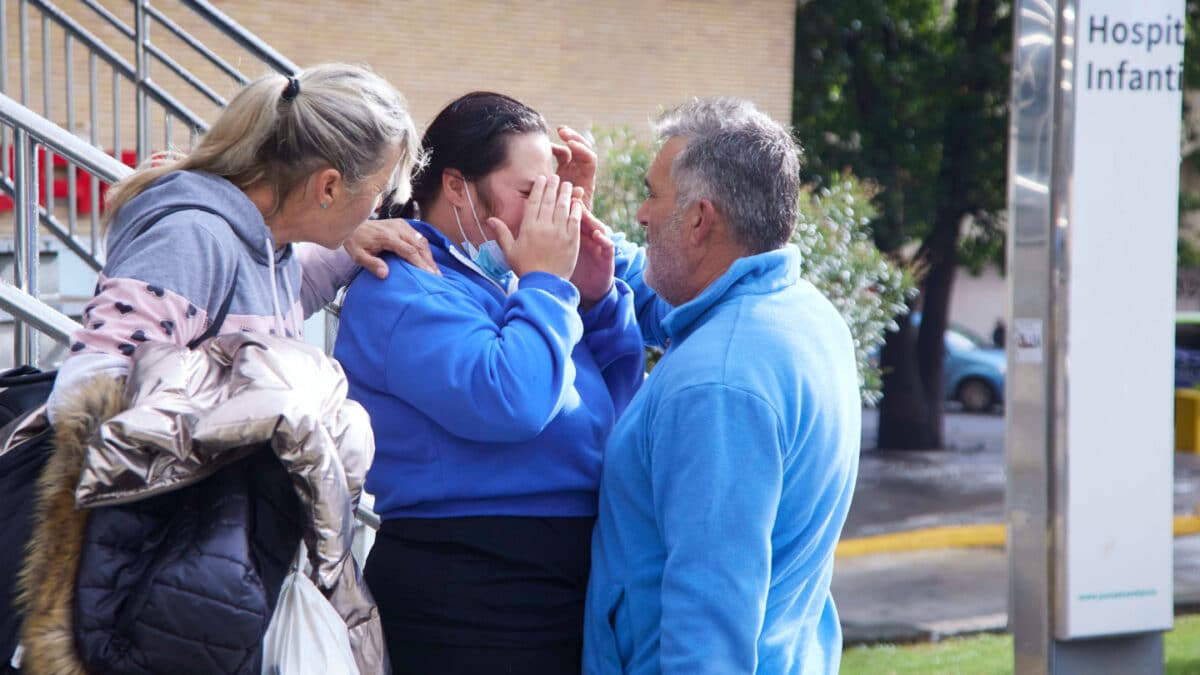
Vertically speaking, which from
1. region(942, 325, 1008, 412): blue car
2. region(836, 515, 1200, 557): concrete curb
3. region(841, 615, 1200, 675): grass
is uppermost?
region(841, 615, 1200, 675): grass

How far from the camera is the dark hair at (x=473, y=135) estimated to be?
2281 mm

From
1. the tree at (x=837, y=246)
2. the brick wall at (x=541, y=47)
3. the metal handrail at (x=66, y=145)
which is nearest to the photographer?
the metal handrail at (x=66, y=145)

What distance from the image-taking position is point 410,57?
13195 millimetres

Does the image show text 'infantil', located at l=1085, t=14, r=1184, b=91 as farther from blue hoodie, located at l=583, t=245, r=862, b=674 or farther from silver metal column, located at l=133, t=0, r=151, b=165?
silver metal column, located at l=133, t=0, r=151, b=165

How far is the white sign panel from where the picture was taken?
193 inches

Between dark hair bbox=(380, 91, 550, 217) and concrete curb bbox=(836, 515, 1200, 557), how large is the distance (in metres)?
8.47

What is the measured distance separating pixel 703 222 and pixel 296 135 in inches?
27.3

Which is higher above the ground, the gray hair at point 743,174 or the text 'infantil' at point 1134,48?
the text 'infantil' at point 1134,48

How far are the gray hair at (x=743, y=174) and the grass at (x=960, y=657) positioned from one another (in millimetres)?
4877

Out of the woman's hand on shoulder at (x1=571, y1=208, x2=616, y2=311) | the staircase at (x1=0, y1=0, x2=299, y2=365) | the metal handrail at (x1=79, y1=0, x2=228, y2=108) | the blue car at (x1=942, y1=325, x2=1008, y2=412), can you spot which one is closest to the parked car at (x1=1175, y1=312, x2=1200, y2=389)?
the blue car at (x1=942, y1=325, x2=1008, y2=412)

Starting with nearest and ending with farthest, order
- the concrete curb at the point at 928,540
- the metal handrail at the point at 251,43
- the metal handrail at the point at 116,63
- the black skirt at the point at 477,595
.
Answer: the black skirt at the point at 477,595
the metal handrail at the point at 251,43
the metal handrail at the point at 116,63
the concrete curb at the point at 928,540

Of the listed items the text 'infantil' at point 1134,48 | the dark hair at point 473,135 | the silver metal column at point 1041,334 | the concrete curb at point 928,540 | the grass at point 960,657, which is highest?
the text 'infantil' at point 1134,48

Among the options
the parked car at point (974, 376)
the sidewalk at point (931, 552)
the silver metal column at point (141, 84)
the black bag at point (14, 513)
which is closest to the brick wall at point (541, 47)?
the silver metal column at point (141, 84)

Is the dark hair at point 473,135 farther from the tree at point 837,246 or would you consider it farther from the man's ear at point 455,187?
the tree at point 837,246
